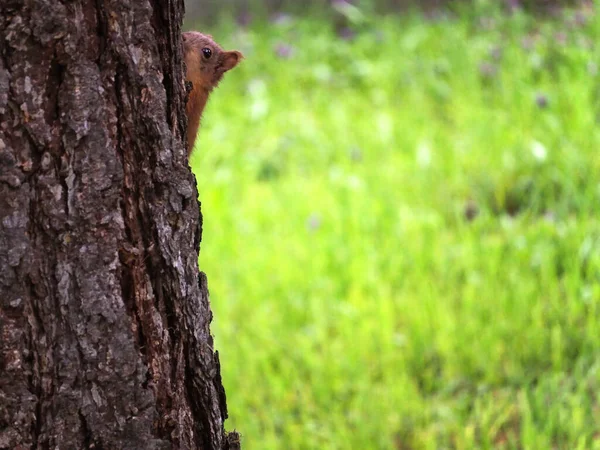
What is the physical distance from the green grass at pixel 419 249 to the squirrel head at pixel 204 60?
1144 millimetres

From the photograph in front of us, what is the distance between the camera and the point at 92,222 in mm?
1176

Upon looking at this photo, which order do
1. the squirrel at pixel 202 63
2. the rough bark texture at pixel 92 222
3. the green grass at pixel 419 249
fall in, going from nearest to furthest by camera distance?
the rough bark texture at pixel 92 222 → the squirrel at pixel 202 63 → the green grass at pixel 419 249

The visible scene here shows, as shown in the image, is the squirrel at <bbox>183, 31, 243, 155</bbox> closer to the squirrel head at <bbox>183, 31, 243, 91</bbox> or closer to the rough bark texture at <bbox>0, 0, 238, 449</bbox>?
the squirrel head at <bbox>183, 31, 243, 91</bbox>

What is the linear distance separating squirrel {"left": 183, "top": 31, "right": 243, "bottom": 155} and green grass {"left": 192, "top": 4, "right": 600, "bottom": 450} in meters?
1.14

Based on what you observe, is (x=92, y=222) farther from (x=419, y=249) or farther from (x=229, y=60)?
(x=419, y=249)

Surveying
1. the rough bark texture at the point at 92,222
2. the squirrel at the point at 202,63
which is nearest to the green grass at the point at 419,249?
the squirrel at the point at 202,63

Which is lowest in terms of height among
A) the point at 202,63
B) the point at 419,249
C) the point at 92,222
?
the point at 92,222

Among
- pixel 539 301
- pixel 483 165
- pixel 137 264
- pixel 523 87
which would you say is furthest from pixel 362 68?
pixel 137 264

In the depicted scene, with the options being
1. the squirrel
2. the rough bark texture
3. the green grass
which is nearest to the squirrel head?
the squirrel

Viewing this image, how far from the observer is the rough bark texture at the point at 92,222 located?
112cm

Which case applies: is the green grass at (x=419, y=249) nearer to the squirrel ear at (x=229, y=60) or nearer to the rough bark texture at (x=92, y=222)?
the squirrel ear at (x=229, y=60)

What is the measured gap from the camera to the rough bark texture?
112 cm

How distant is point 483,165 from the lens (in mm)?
3709

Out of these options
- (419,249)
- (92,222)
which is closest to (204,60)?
(92,222)
